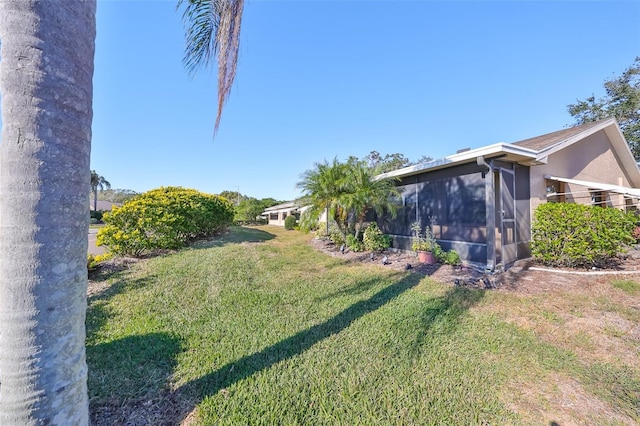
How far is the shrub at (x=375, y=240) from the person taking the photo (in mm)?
9750

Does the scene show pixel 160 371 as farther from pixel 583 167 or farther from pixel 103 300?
pixel 583 167

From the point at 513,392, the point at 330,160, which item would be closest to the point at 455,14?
the point at 330,160

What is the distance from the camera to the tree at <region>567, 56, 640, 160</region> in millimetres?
17562

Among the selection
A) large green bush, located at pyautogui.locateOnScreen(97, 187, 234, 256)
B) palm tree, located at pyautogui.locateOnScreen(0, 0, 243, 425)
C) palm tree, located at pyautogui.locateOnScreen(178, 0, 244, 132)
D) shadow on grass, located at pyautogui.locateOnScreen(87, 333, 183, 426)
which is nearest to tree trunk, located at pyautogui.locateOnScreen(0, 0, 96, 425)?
palm tree, located at pyautogui.locateOnScreen(0, 0, 243, 425)

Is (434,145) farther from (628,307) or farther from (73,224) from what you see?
(73,224)

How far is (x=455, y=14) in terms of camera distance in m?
8.32

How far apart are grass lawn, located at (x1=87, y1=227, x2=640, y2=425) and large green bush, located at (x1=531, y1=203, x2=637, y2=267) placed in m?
1.14

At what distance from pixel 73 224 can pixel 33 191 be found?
0.25 m

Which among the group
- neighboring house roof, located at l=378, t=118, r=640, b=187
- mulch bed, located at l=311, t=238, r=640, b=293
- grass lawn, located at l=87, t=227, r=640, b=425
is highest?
neighboring house roof, located at l=378, t=118, r=640, b=187

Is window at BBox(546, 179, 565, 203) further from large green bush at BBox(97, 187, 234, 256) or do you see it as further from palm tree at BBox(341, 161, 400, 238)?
large green bush at BBox(97, 187, 234, 256)

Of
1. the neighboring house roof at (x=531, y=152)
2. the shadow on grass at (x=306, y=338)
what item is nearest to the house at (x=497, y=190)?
the neighboring house roof at (x=531, y=152)

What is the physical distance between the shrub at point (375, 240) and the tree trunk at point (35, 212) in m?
8.94

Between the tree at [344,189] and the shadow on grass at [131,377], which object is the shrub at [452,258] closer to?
the tree at [344,189]

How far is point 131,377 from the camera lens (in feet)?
8.96
